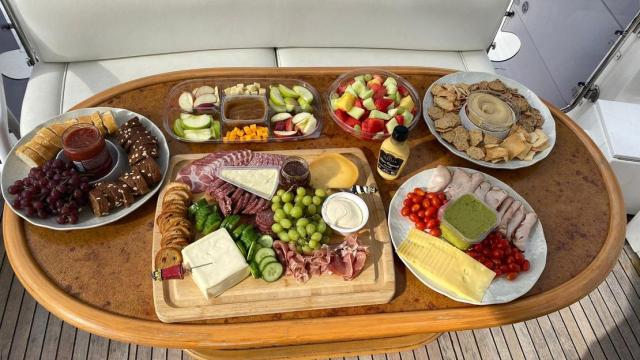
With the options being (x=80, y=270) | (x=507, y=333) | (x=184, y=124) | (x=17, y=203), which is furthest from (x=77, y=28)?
(x=507, y=333)

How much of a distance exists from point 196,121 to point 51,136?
0.57 m

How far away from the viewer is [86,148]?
63.6 inches

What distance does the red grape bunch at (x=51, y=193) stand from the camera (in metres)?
1.58

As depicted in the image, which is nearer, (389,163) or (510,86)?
(389,163)

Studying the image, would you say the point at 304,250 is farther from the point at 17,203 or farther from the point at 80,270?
the point at 17,203

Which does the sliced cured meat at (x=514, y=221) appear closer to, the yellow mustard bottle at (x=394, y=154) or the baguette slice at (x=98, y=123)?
the yellow mustard bottle at (x=394, y=154)

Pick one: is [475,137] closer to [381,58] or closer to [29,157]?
[381,58]

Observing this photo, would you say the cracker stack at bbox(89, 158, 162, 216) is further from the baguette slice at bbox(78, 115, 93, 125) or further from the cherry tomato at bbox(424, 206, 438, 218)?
the cherry tomato at bbox(424, 206, 438, 218)

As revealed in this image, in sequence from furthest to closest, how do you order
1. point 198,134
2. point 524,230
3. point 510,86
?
point 510,86 → point 198,134 → point 524,230

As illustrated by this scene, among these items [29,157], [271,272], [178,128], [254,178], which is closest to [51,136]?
[29,157]

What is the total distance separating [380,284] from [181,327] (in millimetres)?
690

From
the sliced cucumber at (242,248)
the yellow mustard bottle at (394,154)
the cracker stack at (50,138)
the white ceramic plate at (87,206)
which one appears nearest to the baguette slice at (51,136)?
the cracker stack at (50,138)

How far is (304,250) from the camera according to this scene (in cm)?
158

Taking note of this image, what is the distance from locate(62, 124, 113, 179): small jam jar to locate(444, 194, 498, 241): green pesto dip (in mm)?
1330
